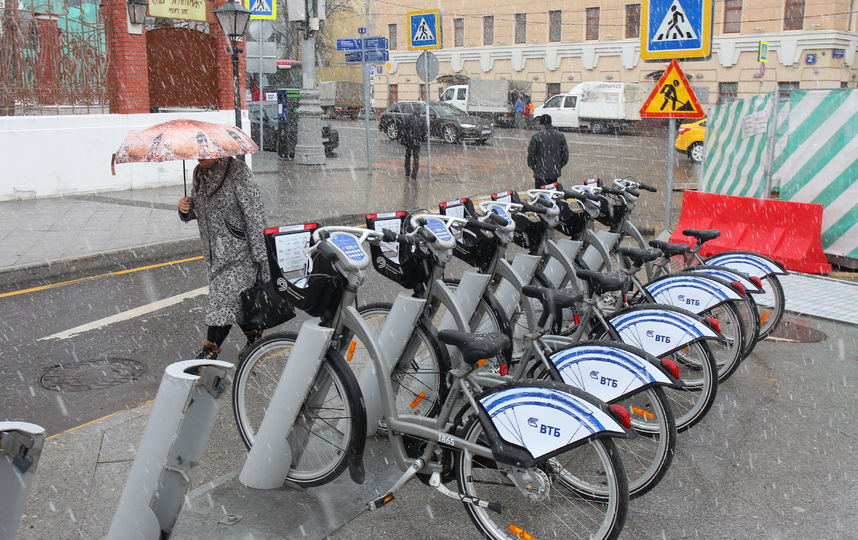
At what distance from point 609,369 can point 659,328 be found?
0.81 m

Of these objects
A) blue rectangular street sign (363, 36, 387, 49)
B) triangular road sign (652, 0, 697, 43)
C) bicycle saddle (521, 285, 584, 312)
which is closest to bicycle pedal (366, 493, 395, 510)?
bicycle saddle (521, 285, 584, 312)

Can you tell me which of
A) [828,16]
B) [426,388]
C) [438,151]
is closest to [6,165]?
[426,388]

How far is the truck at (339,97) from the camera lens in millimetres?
49000

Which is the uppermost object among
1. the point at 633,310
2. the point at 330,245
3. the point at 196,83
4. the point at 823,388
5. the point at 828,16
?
the point at 828,16

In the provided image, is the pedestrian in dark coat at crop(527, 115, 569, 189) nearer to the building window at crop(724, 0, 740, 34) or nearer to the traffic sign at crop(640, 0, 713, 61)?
the traffic sign at crop(640, 0, 713, 61)

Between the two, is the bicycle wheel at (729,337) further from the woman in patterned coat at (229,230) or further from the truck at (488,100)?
the truck at (488,100)

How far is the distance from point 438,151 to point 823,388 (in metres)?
22.1

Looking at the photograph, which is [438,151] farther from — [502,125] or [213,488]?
[213,488]

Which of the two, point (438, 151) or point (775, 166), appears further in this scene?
point (438, 151)

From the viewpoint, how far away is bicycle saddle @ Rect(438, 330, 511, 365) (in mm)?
3254

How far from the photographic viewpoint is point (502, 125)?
4181 cm

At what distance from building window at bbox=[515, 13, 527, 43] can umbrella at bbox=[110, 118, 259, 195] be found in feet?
148

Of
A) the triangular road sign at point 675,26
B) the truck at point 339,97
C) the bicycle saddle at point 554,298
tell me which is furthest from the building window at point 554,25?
the bicycle saddle at point 554,298

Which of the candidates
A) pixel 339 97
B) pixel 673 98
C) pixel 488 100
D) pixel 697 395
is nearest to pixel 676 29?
pixel 673 98
